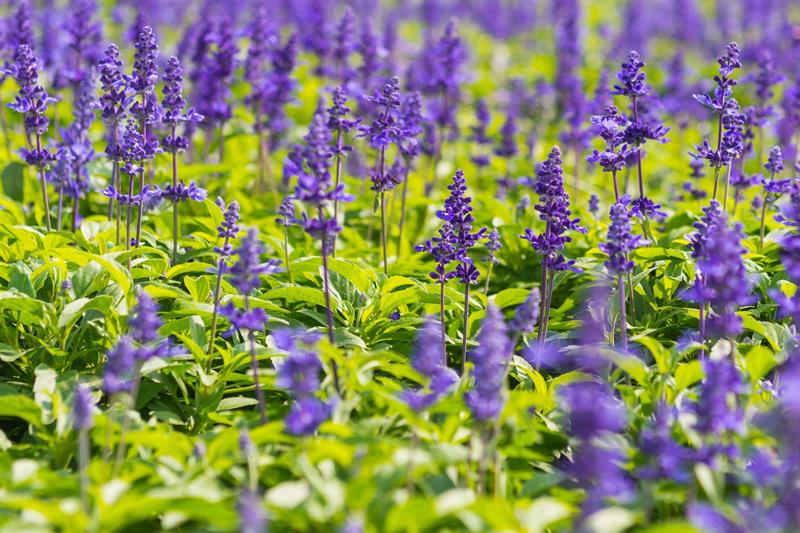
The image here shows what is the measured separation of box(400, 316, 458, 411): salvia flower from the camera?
4227 mm

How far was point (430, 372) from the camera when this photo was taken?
14.1ft

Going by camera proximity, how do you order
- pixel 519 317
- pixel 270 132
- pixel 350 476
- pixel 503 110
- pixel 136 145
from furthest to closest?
pixel 503 110 → pixel 270 132 → pixel 136 145 → pixel 519 317 → pixel 350 476

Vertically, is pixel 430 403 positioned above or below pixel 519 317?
below

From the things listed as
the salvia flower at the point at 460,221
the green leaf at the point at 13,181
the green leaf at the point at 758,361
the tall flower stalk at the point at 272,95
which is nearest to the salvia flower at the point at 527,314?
the salvia flower at the point at 460,221

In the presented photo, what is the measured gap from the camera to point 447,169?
1131cm

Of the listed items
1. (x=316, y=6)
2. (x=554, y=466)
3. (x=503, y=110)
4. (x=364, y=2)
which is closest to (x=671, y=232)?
(x=554, y=466)

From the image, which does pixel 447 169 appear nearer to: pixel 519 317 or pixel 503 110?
pixel 503 110

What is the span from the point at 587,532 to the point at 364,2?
1811 centimetres

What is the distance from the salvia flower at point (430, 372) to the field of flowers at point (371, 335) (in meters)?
0.02

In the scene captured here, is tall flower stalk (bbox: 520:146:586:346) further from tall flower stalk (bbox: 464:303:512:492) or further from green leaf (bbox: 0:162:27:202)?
green leaf (bbox: 0:162:27:202)

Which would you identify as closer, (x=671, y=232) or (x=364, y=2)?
(x=671, y=232)

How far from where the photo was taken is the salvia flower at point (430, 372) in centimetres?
423

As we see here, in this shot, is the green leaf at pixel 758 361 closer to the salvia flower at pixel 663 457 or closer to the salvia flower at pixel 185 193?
the salvia flower at pixel 663 457

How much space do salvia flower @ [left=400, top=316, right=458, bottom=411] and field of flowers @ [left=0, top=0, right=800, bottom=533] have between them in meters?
0.02
